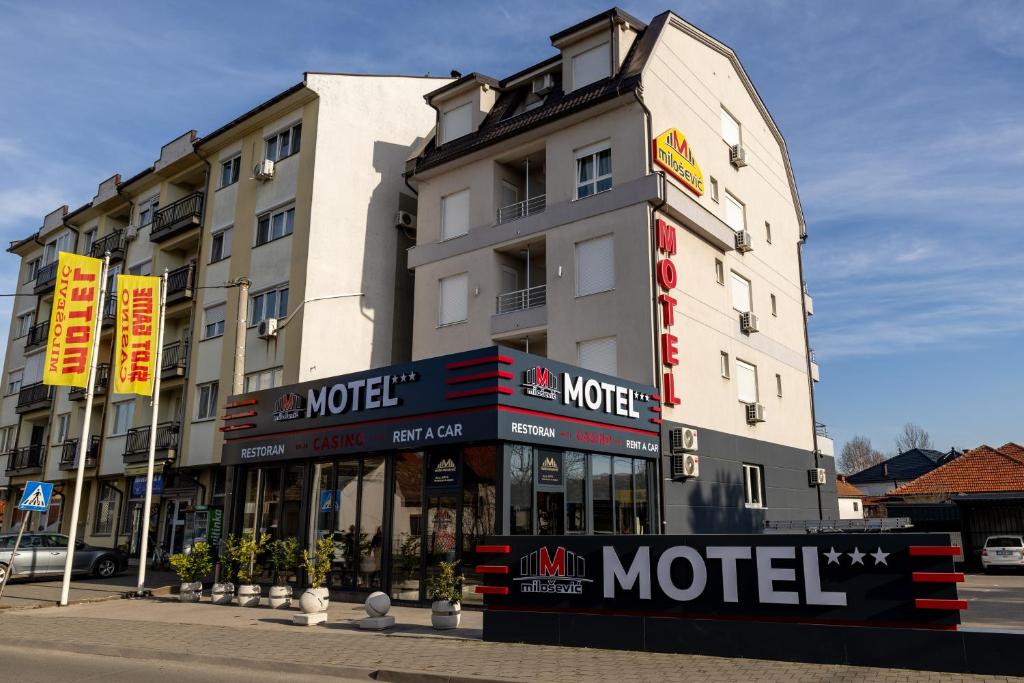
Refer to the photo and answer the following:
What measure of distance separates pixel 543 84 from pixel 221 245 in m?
13.6

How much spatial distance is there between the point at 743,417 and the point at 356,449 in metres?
11.6

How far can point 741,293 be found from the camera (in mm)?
24375

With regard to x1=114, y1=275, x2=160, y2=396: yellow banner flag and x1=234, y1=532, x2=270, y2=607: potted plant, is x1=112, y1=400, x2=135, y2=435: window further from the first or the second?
x1=234, y1=532, x2=270, y2=607: potted plant

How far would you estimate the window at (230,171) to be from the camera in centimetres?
2961

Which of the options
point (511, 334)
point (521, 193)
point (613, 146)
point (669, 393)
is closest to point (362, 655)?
point (669, 393)

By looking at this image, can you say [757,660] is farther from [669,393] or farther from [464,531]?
[669,393]

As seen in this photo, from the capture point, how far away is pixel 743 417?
22969 millimetres

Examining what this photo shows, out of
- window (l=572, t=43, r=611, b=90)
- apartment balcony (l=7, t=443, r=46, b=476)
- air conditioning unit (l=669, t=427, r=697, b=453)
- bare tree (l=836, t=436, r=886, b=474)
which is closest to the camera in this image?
air conditioning unit (l=669, t=427, r=697, b=453)

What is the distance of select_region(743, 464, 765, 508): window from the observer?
22.3 metres

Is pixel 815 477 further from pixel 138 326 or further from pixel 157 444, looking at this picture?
pixel 157 444

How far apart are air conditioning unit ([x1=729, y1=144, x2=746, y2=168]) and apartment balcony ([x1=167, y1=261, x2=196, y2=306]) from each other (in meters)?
19.9

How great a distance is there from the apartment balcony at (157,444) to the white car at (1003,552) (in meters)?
28.0

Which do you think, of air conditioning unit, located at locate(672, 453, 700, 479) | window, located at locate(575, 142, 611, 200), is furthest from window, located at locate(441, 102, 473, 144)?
air conditioning unit, located at locate(672, 453, 700, 479)

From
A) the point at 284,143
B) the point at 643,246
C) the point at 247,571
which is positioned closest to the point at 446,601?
the point at 247,571
